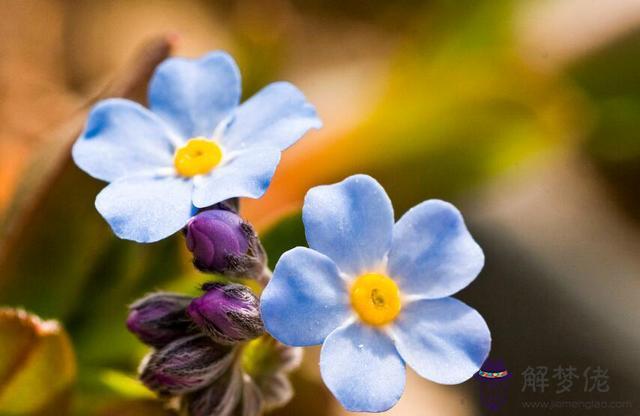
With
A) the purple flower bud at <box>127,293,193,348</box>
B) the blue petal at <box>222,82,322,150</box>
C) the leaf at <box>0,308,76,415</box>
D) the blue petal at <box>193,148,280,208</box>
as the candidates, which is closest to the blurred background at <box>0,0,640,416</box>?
the leaf at <box>0,308,76,415</box>

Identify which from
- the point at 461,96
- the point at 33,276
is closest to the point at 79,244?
the point at 33,276

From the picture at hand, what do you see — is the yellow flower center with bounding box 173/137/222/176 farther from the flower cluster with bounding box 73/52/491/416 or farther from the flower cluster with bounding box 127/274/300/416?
the flower cluster with bounding box 127/274/300/416

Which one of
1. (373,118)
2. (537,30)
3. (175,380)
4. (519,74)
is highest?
(537,30)

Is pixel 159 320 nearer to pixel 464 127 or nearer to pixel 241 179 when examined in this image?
pixel 241 179

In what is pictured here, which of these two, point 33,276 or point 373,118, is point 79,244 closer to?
point 33,276

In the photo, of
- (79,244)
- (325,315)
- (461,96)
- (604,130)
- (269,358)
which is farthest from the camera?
(604,130)

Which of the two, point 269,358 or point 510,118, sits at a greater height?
point 510,118
